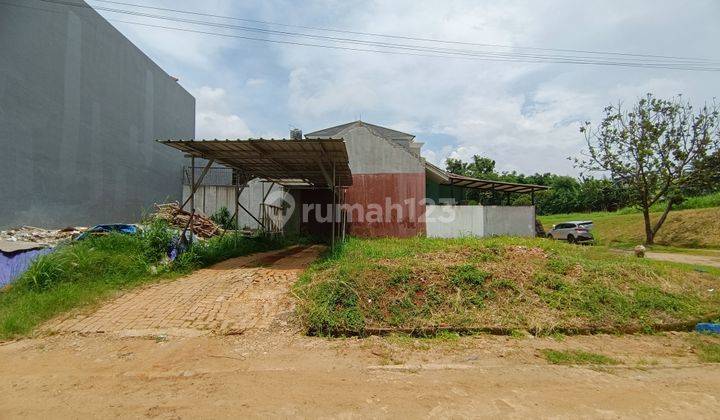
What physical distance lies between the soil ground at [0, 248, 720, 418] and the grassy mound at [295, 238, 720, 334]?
0.32 m

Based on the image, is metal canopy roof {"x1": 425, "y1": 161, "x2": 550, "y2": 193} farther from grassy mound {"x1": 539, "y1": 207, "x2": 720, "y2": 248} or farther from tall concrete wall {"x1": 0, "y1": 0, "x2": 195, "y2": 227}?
tall concrete wall {"x1": 0, "y1": 0, "x2": 195, "y2": 227}

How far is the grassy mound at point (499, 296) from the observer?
477 cm

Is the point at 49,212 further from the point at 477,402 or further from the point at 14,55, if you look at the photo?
the point at 477,402

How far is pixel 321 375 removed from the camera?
3.42m

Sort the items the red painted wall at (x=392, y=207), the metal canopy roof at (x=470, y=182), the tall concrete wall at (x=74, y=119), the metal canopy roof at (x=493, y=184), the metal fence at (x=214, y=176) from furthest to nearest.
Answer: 1. the metal fence at (x=214, y=176)
2. the metal canopy roof at (x=493, y=184)
3. the metal canopy roof at (x=470, y=182)
4. the red painted wall at (x=392, y=207)
5. the tall concrete wall at (x=74, y=119)

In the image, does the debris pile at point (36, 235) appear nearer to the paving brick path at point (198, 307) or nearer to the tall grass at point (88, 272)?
the tall grass at point (88, 272)

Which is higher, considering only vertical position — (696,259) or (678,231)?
(678,231)

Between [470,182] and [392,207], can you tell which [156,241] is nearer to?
[392,207]

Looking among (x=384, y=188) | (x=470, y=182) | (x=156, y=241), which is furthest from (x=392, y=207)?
(x=156, y=241)

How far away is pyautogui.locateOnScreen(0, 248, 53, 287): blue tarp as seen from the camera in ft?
19.7

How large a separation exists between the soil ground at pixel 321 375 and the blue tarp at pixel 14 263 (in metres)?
2.36

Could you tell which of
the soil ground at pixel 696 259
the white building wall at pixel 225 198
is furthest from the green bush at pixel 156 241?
the soil ground at pixel 696 259

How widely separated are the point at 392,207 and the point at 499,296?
7887mm

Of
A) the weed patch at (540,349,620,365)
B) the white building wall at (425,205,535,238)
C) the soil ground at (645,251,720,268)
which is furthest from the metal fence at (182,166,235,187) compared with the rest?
the soil ground at (645,251,720,268)
